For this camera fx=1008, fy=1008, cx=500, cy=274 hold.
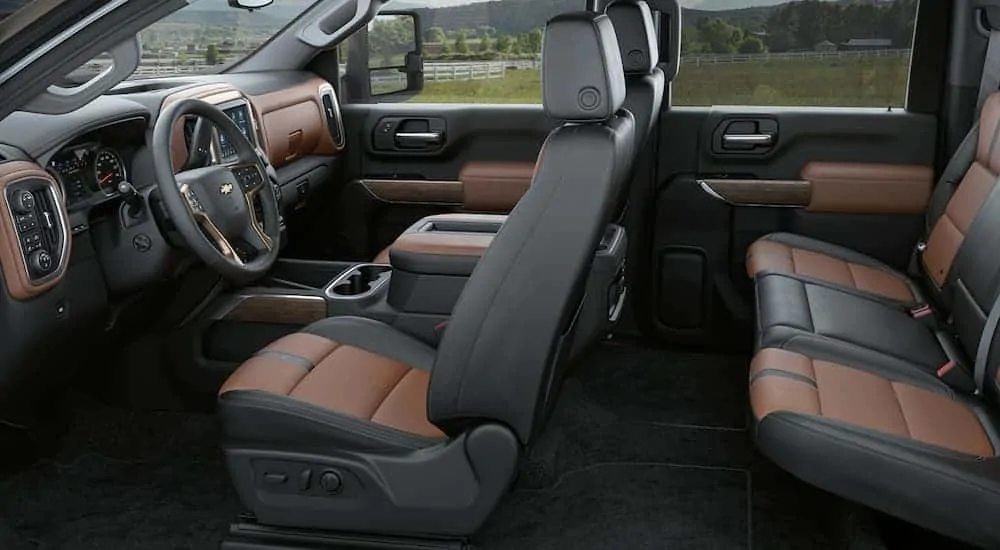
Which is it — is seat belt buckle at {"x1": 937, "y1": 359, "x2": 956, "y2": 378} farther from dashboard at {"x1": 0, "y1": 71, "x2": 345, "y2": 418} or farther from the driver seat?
dashboard at {"x1": 0, "y1": 71, "x2": 345, "y2": 418}

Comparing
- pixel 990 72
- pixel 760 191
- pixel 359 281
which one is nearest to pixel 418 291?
pixel 359 281

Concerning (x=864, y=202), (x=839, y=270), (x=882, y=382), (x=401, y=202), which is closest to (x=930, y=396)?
(x=882, y=382)

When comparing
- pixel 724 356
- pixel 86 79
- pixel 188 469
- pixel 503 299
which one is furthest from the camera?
pixel 724 356

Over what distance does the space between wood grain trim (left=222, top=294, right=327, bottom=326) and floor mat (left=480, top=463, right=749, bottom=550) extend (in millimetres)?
715

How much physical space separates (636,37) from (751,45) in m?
0.84

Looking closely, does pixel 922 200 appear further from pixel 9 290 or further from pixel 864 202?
pixel 9 290

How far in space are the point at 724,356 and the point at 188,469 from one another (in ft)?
5.51

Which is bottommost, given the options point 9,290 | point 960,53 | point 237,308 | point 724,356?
point 724,356

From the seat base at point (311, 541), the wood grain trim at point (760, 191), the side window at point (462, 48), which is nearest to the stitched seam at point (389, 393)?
the seat base at point (311, 541)

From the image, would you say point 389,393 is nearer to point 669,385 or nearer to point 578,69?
point 578,69

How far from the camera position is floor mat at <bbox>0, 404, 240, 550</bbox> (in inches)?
88.5

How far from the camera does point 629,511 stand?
7.57 ft

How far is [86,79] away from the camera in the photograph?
1804mm

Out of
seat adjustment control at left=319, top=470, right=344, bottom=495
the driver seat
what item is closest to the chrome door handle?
the driver seat
